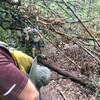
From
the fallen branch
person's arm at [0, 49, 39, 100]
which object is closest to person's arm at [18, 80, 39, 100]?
person's arm at [0, 49, 39, 100]

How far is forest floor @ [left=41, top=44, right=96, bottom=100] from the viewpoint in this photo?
4258 millimetres

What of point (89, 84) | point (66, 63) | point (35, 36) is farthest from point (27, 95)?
point (66, 63)

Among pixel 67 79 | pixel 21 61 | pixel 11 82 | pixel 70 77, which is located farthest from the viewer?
pixel 67 79

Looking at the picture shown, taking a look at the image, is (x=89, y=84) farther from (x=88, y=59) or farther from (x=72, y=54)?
(x=72, y=54)

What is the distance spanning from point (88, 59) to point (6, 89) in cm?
270

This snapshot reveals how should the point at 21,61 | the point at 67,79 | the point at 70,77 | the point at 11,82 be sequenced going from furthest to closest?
the point at 67,79 < the point at 70,77 < the point at 21,61 < the point at 11,82

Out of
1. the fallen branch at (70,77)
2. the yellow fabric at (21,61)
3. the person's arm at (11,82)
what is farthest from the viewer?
the fallen branch at (70,77)

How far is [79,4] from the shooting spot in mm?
6574

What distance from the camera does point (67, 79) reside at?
4.38m

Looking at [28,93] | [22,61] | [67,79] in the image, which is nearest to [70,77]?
[67,79]

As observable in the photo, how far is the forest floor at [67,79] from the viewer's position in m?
4.26

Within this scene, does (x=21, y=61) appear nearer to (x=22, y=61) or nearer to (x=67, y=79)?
(x=22, y=61)

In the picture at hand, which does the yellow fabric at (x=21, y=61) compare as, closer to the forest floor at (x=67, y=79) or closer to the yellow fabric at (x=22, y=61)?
the yellow fabric at (x=22, y=61)

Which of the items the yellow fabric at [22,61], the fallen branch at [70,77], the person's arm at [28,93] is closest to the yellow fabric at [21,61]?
the yellow fabric at [22,61]
